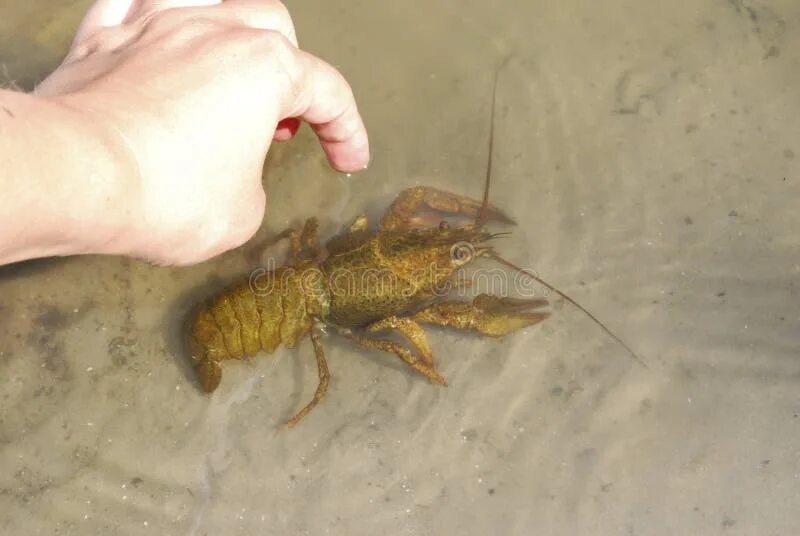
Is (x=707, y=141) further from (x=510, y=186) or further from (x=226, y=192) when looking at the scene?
(x=226, y=192)

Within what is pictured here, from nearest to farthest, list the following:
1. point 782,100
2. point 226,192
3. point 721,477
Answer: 1. point 226,192
2. point 721,477
3. point 782,100

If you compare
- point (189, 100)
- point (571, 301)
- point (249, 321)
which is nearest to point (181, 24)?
point (189, 100)

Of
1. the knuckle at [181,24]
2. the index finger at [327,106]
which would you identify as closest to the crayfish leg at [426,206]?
the index finger at [327,106]

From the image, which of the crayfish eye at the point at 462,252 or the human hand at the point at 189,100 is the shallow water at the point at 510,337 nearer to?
the crayfish eye at the point at 462,252

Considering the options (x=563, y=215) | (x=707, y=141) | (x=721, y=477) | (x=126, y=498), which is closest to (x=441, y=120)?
(x=563, y=215)

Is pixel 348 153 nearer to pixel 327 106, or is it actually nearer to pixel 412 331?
pixel 327 106

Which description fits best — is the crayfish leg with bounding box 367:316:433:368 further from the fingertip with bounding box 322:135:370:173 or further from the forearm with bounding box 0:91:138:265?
the forearm with bounding box 0:91:138:265
